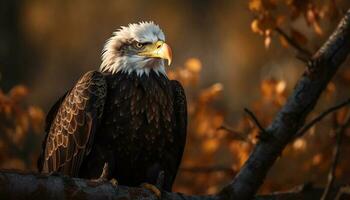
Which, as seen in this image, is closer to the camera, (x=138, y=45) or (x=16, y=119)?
(x=138, y=45)

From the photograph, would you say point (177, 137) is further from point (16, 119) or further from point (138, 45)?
point (16, 119)

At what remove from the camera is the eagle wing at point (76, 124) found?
6.80 metres

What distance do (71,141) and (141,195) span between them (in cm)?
147

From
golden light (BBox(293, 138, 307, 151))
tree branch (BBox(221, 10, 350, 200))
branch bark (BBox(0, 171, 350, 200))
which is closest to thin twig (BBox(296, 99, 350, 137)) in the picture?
tree branch (BBox(221, 10, 350, 200))

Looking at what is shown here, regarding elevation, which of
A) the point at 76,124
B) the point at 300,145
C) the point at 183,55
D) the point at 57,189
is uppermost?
the point at 183,55

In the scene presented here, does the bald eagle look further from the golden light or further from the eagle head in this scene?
the golden light

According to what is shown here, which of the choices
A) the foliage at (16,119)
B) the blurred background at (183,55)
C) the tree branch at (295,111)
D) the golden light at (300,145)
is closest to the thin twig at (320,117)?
the tree branch at (295,111)

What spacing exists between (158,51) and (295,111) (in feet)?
4.70

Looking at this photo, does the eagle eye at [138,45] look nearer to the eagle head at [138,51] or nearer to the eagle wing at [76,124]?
the eagle head at [138,51]

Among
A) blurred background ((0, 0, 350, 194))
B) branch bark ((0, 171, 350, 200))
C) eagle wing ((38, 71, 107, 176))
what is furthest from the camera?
blurred background ((0, 0, 350, 194))

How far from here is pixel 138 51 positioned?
7371mm

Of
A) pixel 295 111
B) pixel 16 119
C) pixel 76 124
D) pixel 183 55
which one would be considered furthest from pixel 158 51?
pixel 183 55

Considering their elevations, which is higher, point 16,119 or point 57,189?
point 16,119

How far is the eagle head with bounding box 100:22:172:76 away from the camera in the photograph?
7246 millimetres
